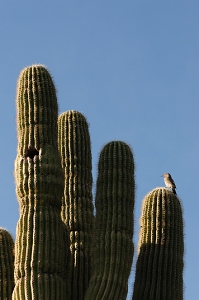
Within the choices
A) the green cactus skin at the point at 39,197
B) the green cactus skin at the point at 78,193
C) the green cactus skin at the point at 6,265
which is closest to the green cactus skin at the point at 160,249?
the green cactus skin at the point at 78,193

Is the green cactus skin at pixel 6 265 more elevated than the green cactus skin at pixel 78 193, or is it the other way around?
the green cactus skin at pixel 78 193

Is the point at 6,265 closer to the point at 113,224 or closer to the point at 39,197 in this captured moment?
the point at 39,197

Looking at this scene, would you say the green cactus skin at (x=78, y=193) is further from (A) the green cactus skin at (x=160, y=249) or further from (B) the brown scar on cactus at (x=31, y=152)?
(B) the brown scar on cactus at (x=31, y=152)

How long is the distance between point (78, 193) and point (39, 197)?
1446 mm

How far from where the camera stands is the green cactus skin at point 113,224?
14.3 meters

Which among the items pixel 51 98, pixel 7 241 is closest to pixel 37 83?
pixel 51 98

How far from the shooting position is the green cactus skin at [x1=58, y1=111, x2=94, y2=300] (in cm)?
1589

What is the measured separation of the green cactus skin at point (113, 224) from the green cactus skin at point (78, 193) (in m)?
0.75

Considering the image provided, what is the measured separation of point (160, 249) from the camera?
1528 cm

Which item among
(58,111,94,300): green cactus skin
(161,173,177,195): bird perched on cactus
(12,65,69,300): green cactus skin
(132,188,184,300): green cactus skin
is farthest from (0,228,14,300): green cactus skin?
(161,173,177,195): bird perched on cactus

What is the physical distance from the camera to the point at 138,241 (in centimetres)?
1577

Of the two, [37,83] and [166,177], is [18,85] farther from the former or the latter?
[166,177]

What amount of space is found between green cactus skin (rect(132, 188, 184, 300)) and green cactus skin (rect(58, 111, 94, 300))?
1.03 meters

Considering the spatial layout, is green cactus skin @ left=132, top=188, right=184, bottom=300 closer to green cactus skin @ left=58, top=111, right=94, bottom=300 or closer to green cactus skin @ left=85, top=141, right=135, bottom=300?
green cactus skin @ left=85, top=141, right=135, bottom=300
